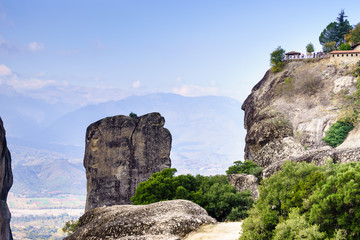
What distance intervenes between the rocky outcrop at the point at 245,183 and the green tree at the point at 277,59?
1860 inches

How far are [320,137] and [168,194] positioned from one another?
35.7m

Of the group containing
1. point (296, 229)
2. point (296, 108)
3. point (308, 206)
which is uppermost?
point (296, 108)

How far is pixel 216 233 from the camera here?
23781 millimetres

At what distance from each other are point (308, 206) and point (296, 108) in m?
59.1

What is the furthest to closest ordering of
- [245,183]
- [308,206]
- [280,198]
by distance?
[245,183] < [280,198] < [308,206]

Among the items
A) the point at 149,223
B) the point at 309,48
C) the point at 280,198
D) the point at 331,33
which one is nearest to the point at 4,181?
the point at 149,223

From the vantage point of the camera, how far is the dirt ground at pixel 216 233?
23062 mm

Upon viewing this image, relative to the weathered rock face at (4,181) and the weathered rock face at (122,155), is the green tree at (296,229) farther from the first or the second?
the weathered rock face at (122,155)

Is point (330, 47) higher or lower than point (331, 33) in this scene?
lower

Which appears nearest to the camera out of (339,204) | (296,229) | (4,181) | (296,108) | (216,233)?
(339,204)

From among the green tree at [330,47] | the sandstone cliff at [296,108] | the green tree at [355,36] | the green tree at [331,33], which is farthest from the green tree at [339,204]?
the green tree at [331,33]

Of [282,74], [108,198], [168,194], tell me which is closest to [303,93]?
[282,74]

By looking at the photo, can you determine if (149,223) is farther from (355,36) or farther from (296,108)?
(355,36)

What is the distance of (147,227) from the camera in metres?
23.9
